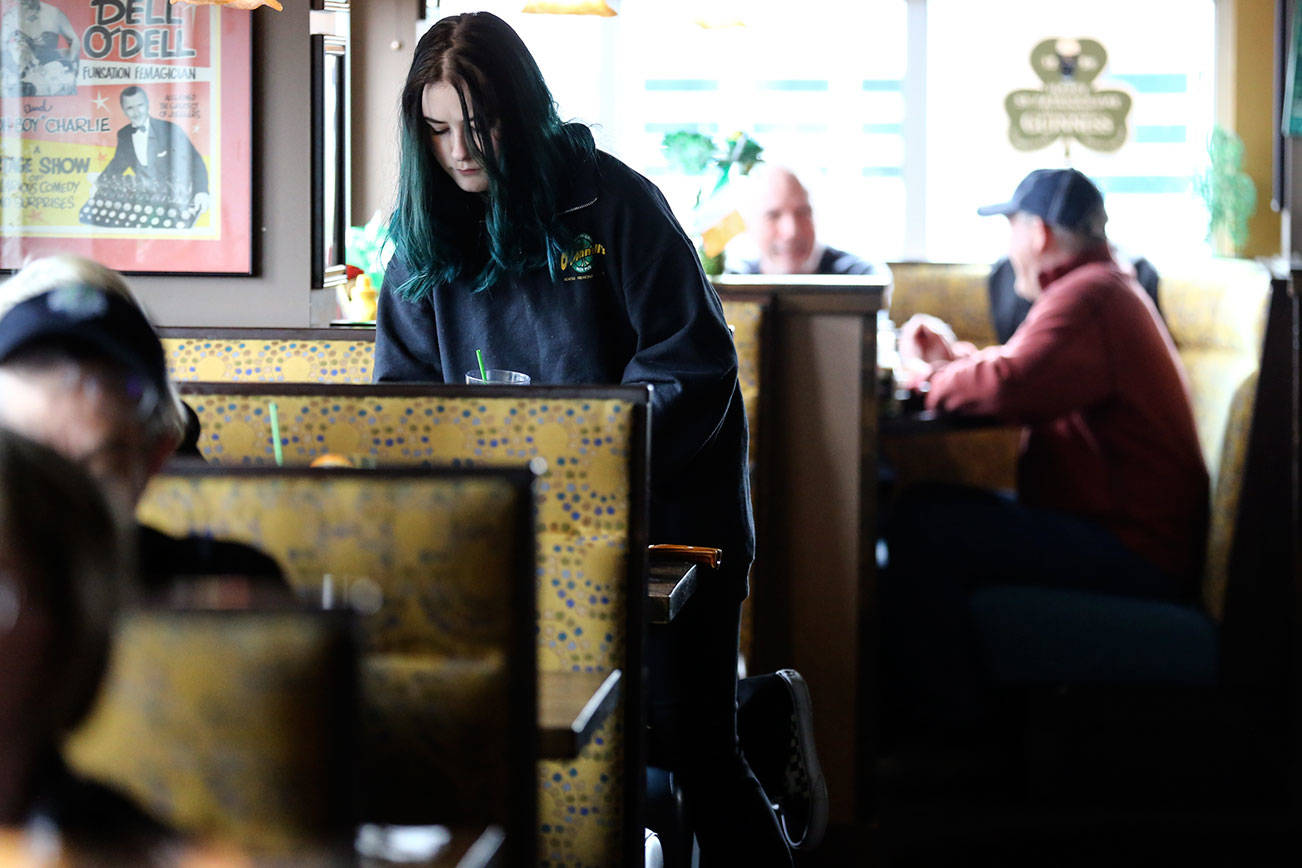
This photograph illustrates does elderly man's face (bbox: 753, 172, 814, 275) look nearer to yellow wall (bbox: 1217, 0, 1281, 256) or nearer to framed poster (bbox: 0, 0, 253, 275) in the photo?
framed poster (bbox: 0, 0, 253, 275)

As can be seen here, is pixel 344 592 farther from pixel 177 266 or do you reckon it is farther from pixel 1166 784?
pixel 1166 784

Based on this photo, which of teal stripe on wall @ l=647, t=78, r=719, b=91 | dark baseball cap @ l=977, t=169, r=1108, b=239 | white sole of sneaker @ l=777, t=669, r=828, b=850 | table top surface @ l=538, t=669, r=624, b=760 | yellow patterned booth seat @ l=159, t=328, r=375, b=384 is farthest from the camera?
teal stripe on wall @ l=647, t=78, r=719, b=91

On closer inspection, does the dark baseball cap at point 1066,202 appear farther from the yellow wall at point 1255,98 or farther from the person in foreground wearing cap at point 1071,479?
the yellow wall at point 1255,98

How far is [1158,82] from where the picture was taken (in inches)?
249

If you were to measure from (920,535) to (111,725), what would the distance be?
121 inches

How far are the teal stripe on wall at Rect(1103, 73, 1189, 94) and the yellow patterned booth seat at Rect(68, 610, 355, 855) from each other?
6307 mm

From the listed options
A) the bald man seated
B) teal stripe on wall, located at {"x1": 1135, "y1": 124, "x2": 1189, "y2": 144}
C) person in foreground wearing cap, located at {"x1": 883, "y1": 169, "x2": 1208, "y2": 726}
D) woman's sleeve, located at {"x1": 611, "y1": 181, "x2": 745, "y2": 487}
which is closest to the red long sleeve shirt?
person in foreground wearing cap, located at {"x1": 883, "y1": 169, "x2": 1208, "y2": 726}

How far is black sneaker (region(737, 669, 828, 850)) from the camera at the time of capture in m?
2.32

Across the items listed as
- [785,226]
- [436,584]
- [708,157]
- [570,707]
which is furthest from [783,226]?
[436,584]

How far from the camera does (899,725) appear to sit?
150 inches

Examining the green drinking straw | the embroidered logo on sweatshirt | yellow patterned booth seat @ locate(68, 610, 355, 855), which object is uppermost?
the embroidered logo on sweatshirt

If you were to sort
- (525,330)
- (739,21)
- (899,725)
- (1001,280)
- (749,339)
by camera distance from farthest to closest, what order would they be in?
(1001,280) → (739,21) → (899,725) → (749,339) → (525,330)

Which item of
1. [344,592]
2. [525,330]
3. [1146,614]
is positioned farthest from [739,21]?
[344,592]

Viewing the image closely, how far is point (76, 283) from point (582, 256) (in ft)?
3.27
